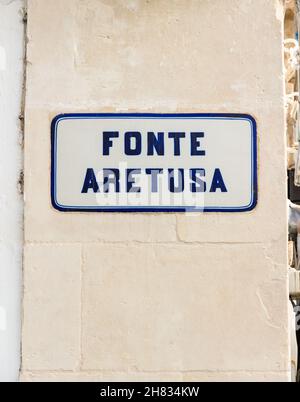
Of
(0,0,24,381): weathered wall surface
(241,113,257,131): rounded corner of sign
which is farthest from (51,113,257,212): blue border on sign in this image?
(0,0,24,381): weathered wall surface

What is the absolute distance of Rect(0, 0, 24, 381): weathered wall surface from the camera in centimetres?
281

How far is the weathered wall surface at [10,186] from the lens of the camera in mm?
2807

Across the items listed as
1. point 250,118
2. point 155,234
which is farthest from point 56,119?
point 250,118

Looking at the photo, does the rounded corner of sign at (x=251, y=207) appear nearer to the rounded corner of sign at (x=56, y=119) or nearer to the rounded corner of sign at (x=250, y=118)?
the rounded corner of sign at (x=250, y=118)

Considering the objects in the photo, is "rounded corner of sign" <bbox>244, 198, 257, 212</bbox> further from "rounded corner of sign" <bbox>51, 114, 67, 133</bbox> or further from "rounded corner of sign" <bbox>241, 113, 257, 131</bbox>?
"rounded corner of sign" <bbox>51, 114, 67, 133</bbox>

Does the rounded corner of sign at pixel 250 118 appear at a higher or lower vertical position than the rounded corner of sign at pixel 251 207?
higher

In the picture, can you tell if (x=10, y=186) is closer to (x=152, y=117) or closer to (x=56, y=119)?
(x=56, y=119)

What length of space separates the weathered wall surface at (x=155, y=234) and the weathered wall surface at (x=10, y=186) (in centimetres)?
5

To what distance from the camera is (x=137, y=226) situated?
283cm

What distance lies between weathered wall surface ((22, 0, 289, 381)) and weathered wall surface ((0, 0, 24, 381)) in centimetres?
5

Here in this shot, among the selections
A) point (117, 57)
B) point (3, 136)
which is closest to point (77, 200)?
point (3, 136)

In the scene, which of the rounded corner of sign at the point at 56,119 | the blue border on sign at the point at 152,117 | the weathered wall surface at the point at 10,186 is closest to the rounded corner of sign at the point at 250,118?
the blue border on sign at the point at 152,117
